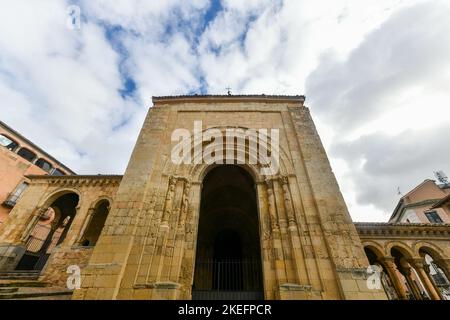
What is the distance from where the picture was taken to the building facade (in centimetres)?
1664

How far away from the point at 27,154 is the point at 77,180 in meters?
14.2

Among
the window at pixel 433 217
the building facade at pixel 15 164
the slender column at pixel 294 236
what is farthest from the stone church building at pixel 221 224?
the window at pixel 433 217

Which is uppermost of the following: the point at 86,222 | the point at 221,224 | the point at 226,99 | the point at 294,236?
the point at 226,99

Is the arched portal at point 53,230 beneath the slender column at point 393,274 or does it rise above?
above

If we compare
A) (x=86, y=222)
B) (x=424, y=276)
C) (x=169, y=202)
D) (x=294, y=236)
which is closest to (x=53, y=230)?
(x=86, y=222)

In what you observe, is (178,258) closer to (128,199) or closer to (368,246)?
(128,199)

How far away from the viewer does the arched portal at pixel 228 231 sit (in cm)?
950

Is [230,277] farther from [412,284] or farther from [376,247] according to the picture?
[412,284]

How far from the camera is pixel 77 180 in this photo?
11055 millimetres

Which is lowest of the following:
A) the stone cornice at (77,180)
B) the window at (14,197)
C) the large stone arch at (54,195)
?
the large stone arch at (54,195)

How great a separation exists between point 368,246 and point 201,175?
9.50 m

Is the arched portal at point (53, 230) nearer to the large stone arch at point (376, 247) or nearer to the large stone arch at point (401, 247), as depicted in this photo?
the large stone arch at point (376, 247)

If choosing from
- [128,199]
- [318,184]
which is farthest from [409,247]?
[128,199]

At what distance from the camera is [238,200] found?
11.1 m
